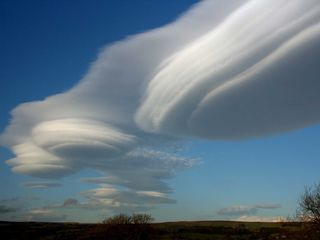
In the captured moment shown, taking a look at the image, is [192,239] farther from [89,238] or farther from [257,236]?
[89,238]

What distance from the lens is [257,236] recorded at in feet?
654

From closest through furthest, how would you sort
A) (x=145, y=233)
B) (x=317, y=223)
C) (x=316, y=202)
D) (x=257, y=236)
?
(x=317, y=223)
(x=316, y=202)
(x=145, y=233)
(x=257, y=236)

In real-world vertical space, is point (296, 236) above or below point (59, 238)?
below

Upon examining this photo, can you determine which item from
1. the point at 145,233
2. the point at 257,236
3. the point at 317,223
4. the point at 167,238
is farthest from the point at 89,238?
the point at 317,223

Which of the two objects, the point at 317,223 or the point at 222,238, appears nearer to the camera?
the point at 317,223

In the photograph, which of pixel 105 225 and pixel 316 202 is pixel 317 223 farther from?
pixel 105 225

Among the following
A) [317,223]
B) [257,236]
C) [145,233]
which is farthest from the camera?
[257,236]

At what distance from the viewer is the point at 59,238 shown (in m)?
194

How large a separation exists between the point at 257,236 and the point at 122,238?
7404 cm

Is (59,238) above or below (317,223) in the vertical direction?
above

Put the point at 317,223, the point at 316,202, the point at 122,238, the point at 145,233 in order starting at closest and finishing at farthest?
1. the point at 317,223
2. the point at 316,202
3. the point at 122,238
4. the point at 145,233

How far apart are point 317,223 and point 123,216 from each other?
8239 centimetres

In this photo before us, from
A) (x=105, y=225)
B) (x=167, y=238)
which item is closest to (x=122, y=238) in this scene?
(x=105, y=225)

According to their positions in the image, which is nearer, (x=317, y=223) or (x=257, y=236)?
(x=317, y=223)
